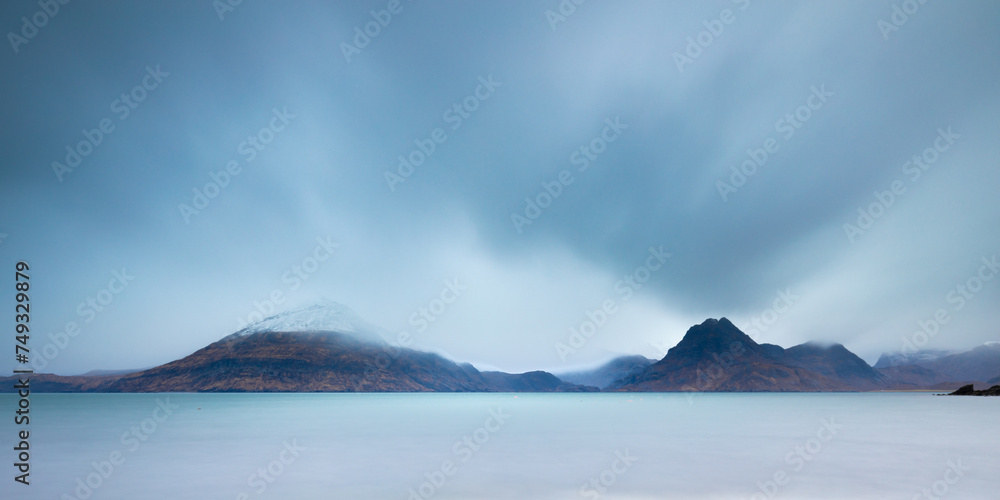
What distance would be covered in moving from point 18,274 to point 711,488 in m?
27.2

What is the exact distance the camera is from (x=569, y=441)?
36562mm

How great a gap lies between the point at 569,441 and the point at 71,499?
1079 inches

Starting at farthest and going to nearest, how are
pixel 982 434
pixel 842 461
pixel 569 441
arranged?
pixel 982 434
pixel 569 441
pixel 842 461

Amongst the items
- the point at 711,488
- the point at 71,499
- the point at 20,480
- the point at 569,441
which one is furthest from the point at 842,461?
the point at 20,480

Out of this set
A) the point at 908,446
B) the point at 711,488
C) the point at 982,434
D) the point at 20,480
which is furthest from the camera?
the point at 982,434

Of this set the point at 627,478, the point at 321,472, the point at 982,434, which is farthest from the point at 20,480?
the point at 982,434

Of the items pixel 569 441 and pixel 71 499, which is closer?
pixel 71 499

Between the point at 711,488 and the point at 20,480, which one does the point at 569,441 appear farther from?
the point at 20,480

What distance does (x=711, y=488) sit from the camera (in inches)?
795

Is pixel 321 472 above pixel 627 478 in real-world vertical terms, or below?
above

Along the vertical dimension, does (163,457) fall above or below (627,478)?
above

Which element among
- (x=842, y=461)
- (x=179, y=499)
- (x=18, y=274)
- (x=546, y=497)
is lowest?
(x=842, y=461)

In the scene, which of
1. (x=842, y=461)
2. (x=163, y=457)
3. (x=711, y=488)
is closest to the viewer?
(x=711, y=488)

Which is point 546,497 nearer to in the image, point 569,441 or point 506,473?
point 506,473
